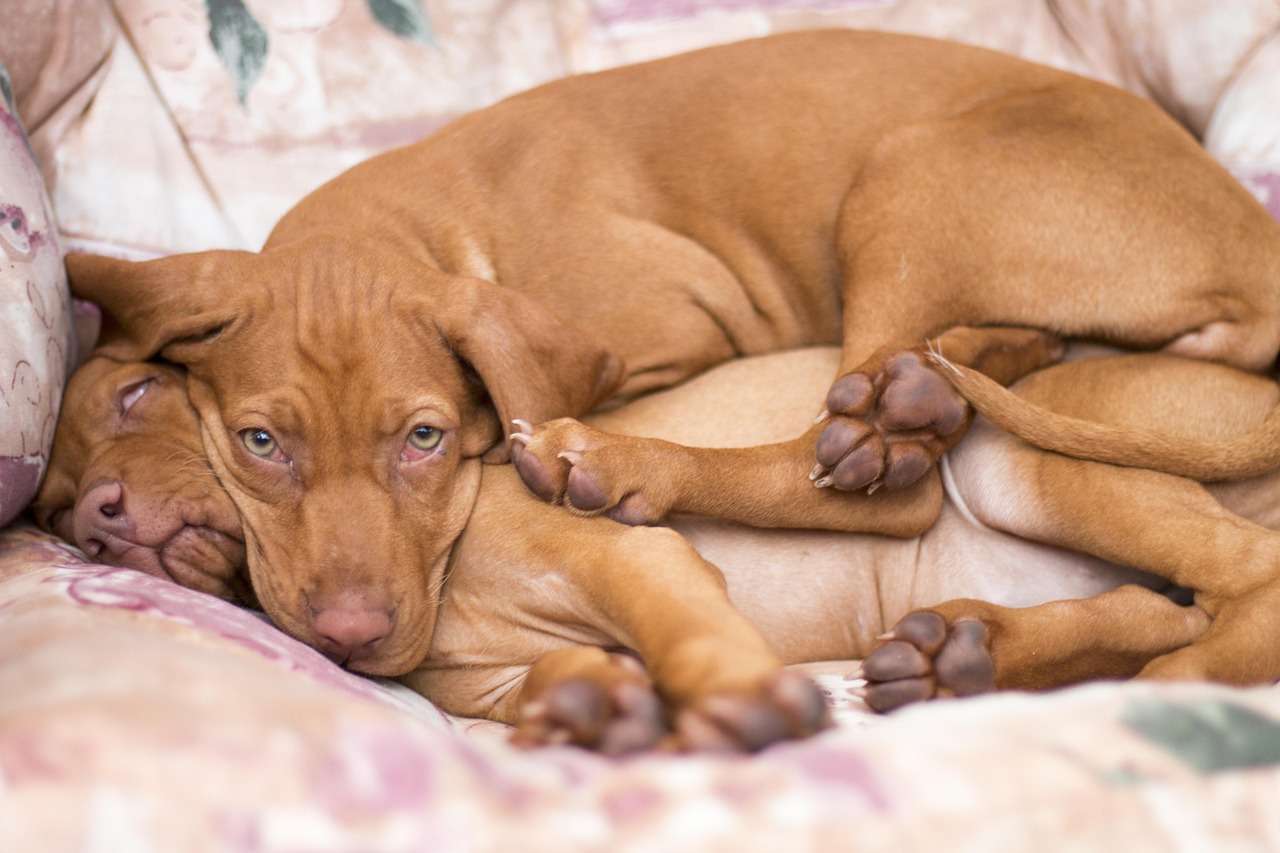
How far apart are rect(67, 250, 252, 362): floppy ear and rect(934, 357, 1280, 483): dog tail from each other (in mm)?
1859

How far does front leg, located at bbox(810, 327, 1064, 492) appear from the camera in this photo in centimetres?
298

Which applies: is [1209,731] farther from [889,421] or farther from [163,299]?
[163,299]

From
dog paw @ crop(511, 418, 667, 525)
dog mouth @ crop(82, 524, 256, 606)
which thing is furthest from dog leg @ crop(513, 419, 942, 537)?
A: dog mouth @ crop(82, 524, 256, 606)

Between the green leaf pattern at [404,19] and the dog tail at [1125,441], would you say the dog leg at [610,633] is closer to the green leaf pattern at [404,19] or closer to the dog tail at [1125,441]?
the dog tail at [1125,441]

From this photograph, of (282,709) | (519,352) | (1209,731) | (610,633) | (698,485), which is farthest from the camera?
(698,485)

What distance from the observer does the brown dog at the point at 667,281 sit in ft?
9.05

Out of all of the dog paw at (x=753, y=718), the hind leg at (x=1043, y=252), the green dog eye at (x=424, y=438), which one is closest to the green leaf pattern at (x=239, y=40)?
the green dog eye at (x=424, y=438)

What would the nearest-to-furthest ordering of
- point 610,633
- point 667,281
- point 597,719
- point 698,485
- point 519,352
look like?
point 597,719, point 610,633, point 519,352, point 698,485, point 667,281

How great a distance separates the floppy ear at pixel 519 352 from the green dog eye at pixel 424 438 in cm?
17

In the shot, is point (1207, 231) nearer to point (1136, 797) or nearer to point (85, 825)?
point (1136, 797)

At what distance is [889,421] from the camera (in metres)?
3.04

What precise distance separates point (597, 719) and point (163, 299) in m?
1.71

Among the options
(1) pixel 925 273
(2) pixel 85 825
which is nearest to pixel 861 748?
(2) pixel 85 825

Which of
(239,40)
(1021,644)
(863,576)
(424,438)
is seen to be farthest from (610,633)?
(239,40)
